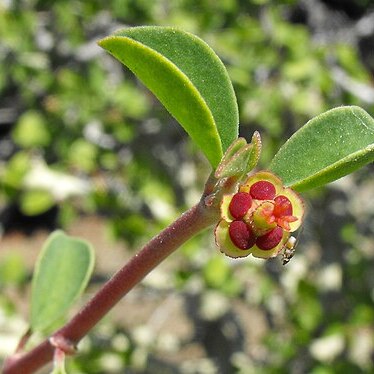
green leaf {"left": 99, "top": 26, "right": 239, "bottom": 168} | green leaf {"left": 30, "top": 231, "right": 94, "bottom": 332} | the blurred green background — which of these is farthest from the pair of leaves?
the blurred green background

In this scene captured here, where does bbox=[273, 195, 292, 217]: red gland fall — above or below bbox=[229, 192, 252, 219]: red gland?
below

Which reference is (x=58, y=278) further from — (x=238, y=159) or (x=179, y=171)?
(x=179, y=171)

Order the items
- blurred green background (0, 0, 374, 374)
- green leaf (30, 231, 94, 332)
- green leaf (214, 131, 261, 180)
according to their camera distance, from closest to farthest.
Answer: green leaf (214, 131, 261, 180)
green leaf (30, 231, 94, 332)
blurred green background (0, 0, 374, 374)

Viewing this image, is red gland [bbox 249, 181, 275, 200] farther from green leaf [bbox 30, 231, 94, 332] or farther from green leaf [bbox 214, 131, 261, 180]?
green leaf [bbox 30, 231, 94, 332]

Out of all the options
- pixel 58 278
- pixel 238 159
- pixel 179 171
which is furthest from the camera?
pixel 179 171

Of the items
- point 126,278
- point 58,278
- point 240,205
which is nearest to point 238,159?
point 240,205

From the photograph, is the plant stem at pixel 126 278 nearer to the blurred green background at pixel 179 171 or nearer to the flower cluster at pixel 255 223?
the flower cluster at pixel 255 223
